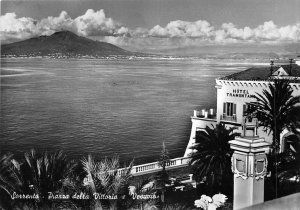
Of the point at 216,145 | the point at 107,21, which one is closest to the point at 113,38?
the point at 107,21

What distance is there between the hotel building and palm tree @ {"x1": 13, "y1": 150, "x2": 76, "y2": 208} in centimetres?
143

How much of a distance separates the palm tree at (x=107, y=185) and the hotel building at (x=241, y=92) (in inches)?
31.6

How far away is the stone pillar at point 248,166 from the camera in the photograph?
6211mm

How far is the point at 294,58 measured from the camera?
21.1 ft

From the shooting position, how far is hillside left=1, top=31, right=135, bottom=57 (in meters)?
6.80

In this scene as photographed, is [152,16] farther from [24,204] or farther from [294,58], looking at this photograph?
[24,204]

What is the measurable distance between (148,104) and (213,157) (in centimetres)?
98

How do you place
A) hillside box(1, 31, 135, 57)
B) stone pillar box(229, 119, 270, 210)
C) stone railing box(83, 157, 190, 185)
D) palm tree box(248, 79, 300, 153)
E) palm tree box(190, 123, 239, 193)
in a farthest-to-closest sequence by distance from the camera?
hillside box(1, 31, 135, 57)
stone railing box(83, 157, 190, 185)
palm tree box(190, 123, 239, 193)
palm tree box(248, 79, 300, 153)
stone pillar box(229, 119, 270, 210)

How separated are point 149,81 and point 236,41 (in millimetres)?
1114

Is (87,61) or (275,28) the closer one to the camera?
(275,28)

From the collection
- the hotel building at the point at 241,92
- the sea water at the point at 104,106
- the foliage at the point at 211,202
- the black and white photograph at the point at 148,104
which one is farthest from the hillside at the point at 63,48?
the foliage at the point at 211,202

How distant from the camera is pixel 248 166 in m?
6.23

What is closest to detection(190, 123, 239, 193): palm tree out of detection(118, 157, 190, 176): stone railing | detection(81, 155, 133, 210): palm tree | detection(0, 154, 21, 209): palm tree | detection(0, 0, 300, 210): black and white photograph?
detection(0, 0, 300, 210): black and white photograph

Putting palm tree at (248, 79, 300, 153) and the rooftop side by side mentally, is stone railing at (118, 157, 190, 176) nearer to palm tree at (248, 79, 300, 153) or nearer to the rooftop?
palm tree at (248, 79, 300, 153)
